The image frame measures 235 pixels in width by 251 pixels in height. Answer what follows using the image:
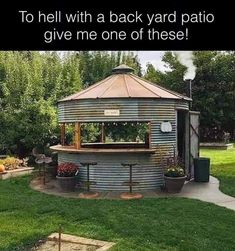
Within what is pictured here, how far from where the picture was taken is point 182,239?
20.6ft

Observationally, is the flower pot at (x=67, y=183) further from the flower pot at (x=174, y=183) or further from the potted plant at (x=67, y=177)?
the flower pot at (x=174, y=183)

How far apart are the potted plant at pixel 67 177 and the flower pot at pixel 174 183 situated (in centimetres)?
262

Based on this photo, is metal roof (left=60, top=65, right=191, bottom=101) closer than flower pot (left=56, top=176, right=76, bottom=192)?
No

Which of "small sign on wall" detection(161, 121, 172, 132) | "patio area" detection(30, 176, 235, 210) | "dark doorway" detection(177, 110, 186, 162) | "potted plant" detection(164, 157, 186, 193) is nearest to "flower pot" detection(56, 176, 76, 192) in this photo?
"patio area" detection(30, 176, 235, 210)

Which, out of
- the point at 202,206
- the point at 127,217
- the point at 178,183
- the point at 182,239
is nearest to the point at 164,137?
the point at 178,183

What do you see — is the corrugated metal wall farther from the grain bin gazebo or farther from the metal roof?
the metal roof

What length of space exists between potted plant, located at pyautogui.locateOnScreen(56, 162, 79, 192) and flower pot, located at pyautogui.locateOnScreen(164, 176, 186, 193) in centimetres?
262

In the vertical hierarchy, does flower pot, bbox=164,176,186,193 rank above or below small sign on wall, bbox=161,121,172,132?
below

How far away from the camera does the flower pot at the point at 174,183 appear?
33.7 ft

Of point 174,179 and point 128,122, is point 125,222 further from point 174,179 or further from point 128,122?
point 128,122

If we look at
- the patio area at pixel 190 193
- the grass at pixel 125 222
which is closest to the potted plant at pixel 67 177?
the patio area at pixel 190 193

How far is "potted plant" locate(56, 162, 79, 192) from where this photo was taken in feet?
34.9

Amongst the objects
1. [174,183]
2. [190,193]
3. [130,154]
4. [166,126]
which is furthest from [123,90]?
[190,193]

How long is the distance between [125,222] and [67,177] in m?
3.75
